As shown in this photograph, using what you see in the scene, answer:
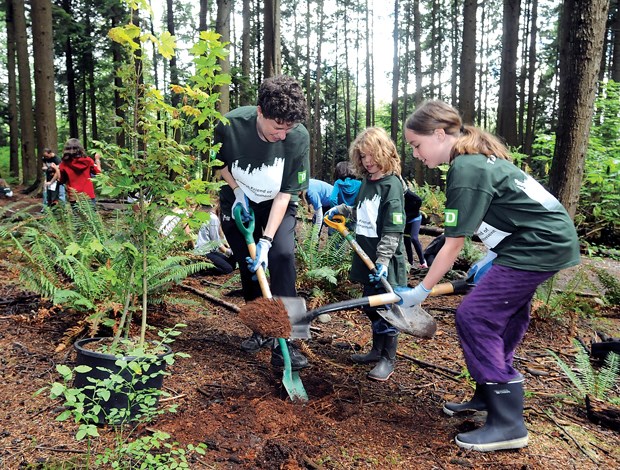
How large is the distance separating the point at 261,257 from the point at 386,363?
121 centimetres

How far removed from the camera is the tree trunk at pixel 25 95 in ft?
46.7

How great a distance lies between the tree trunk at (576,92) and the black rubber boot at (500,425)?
10.5 ft

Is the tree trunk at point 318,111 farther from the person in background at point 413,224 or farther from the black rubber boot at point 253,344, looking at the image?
the black rubber boot at point 253,344

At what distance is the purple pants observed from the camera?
2385 mm

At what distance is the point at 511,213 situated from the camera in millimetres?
2400

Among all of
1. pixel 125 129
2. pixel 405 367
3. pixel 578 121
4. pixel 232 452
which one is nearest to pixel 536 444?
pixel 405 367

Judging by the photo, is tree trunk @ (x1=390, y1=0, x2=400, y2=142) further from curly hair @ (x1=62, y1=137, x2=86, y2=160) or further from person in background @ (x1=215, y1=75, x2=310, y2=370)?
person in background @ (x1=215, y1=75, x2=310, y2=370)

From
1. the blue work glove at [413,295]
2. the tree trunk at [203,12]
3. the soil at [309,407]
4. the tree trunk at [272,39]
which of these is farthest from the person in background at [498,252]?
the tree trunk at [203,12]

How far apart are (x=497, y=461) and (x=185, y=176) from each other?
230cm

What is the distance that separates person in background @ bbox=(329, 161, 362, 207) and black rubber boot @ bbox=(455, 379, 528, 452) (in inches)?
176

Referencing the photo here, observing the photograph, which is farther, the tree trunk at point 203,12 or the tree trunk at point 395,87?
the tree trunk at point 395,87

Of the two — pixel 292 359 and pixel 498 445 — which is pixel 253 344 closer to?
pixel 292 359

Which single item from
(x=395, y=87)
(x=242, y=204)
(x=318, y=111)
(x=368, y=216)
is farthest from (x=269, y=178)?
(x=318, y=111)

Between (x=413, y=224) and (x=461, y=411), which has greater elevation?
(x=413, y=224)
